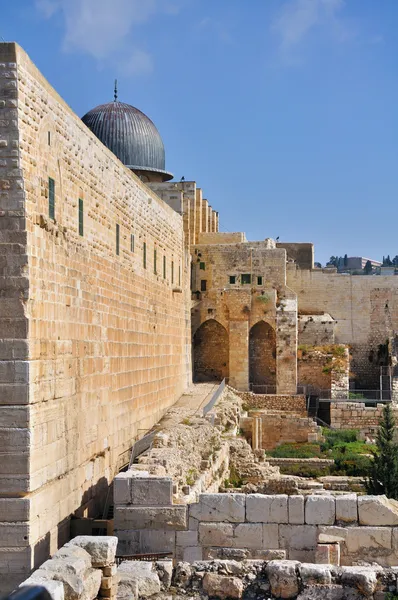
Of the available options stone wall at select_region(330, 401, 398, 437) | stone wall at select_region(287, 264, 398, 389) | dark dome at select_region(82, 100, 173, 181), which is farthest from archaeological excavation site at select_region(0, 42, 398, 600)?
stone wall at select_region(287, 264, 398, 389)

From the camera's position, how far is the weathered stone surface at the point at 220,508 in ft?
27.5

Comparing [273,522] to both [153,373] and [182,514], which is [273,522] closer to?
[182,514]

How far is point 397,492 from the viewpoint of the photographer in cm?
1553

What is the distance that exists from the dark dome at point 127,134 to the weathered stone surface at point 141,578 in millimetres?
19288

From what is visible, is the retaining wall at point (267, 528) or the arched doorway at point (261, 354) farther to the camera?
the arched doorway at point (261, 354)

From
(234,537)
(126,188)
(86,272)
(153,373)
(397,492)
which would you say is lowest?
(397,492)

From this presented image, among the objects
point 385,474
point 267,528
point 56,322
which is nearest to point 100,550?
point 267,528

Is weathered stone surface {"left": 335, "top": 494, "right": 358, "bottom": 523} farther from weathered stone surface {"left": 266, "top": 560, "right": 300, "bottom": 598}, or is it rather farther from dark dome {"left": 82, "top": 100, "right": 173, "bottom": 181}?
dark dome {"left": 82, "top": 100, "right": 173, "bottom": 181}

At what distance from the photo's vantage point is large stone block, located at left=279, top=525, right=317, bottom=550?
835 centimetres

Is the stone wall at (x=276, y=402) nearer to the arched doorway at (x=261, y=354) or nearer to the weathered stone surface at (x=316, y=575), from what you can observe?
the arched doorway at (x=261, y=354)

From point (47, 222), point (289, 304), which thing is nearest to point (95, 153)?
point (47, 222)

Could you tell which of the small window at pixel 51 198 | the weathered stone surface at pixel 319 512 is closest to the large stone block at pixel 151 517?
the weathered stone surface at pixel 319 512

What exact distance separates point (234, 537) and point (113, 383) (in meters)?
4.47

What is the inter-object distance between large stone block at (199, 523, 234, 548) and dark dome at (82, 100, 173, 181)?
1856cm
